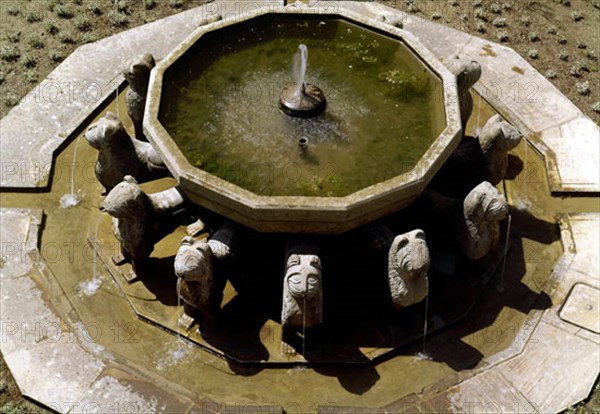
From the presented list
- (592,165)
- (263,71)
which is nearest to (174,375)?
(263,71)

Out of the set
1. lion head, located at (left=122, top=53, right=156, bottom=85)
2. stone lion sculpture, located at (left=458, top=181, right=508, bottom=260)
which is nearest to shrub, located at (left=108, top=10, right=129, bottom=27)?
lion head, located at (left=122, top=53, right=156, bottom=85)

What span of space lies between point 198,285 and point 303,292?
4.56 ft

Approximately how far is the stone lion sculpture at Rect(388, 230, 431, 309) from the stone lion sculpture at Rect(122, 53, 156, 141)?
4783 millimetres

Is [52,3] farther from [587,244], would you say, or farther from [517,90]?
[587,244]

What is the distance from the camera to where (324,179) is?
906 cm

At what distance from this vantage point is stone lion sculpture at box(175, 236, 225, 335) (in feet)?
26.6

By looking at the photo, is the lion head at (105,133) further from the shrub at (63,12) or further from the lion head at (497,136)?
the shrub at (63,12)

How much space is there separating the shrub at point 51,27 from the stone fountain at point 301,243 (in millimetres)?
4828

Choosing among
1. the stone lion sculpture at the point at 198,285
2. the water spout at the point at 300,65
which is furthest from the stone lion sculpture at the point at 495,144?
the stone lion sculpture at the point at 198,285

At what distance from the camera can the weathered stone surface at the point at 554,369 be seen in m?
8.49

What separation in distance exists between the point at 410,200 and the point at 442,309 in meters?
1.68

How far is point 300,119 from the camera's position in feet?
33.0

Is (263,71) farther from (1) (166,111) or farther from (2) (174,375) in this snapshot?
(2) (174,375)

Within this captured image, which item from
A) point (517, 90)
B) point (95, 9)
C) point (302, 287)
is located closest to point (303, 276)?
point (302, 287)
